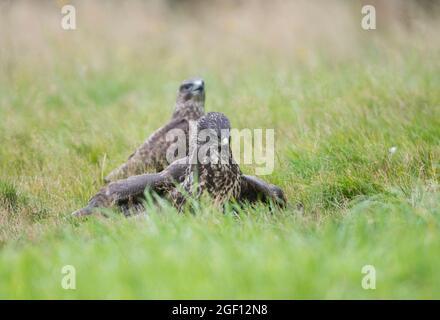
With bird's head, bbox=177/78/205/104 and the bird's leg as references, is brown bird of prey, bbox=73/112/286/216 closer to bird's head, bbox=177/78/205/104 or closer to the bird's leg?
the bird's leg

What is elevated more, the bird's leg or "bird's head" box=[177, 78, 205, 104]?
"bird's head" box=[177, 78, 205, 104]

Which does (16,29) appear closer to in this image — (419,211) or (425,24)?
(425,24)

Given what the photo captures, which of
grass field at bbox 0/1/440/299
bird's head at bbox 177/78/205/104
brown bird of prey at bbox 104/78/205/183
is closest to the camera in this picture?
grass field at bbox 0/1/440/299

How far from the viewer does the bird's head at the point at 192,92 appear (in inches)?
300

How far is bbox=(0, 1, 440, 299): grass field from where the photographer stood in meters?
3.73

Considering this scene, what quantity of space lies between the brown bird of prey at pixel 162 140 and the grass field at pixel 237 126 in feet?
0.92

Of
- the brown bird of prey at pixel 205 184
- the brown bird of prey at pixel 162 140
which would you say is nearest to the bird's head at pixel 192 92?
the brown bird of prey at pixel 162 140

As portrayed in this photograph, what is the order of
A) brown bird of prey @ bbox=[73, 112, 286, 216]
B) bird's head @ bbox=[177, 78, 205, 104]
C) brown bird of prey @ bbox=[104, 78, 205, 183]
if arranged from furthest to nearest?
bird's head @ bbox=[177, 78, 205, 104] < brown bird of prey @ bbox=[104, 78, 205, 183] < brown bird of prey @ bbox=[73, 112, 286, 216]

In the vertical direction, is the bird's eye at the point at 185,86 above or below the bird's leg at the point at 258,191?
above

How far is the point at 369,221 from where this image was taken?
178 inches

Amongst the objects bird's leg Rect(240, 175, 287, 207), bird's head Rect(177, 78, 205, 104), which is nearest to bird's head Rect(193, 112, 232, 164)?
bird's leg Rect(240, 175, 287, 207)

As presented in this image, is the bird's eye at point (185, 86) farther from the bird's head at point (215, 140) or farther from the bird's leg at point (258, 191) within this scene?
the bird's leg at point (258, 191)
